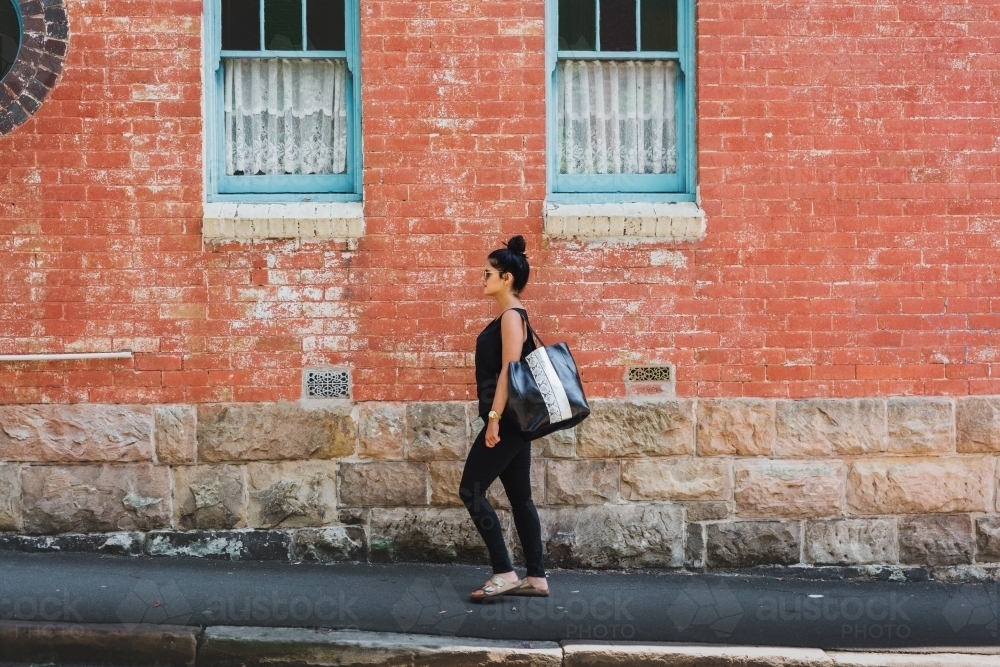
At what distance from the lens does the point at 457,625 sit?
5.32 m

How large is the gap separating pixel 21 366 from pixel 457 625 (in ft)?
10.2

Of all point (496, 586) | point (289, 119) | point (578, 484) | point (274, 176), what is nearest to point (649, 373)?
point (578, 484)

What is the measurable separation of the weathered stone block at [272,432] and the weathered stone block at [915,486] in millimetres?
3079

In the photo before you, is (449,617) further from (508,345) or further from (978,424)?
(978,424)

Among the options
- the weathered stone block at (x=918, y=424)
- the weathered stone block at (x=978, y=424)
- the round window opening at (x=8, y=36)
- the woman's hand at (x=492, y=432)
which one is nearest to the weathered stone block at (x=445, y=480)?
the woman's hand at (x=492, y=432)

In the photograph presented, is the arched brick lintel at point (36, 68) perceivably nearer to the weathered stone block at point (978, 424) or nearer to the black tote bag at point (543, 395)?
the black tote bag at point (543, 395)

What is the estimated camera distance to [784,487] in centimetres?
663

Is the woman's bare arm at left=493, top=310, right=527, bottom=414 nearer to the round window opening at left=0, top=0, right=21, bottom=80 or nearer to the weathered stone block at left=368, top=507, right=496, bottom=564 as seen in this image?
the weathered stone block at left=368, top=507, right=496, bottom=564

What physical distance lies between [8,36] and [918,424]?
593 cm

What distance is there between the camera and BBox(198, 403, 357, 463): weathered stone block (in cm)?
652

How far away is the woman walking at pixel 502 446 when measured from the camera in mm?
5574

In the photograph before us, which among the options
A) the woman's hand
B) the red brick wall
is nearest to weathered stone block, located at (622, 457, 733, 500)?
the red brick wall

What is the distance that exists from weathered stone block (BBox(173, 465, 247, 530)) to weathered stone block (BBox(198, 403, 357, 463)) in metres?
0.12

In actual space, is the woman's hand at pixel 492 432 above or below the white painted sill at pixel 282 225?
below
